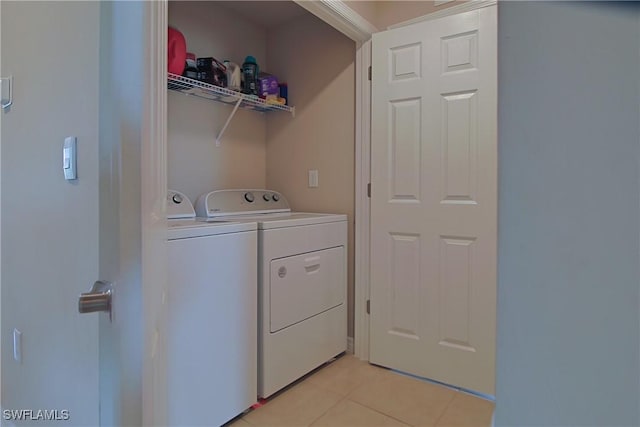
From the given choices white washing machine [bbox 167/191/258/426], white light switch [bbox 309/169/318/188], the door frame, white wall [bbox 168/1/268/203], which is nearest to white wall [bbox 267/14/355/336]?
white light switch [bbox 309/169/318/188]

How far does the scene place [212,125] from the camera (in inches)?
89.9

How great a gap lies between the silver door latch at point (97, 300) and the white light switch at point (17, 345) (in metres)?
1.03

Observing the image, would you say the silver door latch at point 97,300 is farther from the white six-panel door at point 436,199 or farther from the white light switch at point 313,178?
the white light switch at point 313,178

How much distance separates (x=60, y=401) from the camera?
36.6 inches

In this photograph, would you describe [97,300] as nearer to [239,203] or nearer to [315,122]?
[239,203]

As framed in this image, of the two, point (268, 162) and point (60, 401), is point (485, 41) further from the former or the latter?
point (60, 401)

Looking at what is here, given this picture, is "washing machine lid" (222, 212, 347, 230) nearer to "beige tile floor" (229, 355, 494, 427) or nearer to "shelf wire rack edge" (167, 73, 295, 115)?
"shelf wire rack edge" (167, 73, 295, 115)

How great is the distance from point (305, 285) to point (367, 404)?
0.68 m

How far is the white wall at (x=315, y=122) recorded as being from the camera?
7.57 feet

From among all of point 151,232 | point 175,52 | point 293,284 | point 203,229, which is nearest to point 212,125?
point 175,52

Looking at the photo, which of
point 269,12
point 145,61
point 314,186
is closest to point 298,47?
point 269,12

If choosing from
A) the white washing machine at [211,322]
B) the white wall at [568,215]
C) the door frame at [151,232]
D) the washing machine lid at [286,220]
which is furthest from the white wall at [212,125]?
the white wall at [568,215]
